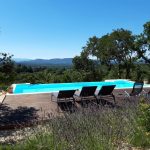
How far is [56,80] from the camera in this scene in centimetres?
2545

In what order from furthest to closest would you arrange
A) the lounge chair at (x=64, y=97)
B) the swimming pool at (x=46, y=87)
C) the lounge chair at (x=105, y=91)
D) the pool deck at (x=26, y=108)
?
the swimming pool at (x=46, y=87) → the lounge chair at (x=105, y=91) → the lounge chair at (x=64, y=97) → the pool deck at (x=26, y=108)

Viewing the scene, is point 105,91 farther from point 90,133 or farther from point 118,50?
point 118,50

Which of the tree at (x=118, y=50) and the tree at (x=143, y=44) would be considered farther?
the tree at (x=118, y=50)

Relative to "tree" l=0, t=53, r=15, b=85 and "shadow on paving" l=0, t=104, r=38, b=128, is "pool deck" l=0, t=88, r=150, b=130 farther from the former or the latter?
"tree" l=0, t=53, r=15, b=85

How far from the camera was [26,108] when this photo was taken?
32.5 ft

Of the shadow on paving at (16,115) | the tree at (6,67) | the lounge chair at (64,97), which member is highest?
the tree at (6,67)

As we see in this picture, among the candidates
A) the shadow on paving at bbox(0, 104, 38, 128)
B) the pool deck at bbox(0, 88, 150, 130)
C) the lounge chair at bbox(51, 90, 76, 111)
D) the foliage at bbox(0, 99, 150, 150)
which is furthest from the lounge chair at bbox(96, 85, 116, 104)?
the foliage at bbox(0, 99, 150, 150)

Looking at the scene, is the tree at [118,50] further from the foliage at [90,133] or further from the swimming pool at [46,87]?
the foliage at [90,133]

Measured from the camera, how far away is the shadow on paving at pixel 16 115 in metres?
8.13

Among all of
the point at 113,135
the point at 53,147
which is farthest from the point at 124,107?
the point at 53,147

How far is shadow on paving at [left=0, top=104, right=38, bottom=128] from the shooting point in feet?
26.7

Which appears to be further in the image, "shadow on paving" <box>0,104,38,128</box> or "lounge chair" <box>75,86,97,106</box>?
"lounge chair" <box>75,86,97,106</box>

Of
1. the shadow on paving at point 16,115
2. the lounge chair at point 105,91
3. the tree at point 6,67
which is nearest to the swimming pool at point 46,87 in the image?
the lounge chair at point 105,91

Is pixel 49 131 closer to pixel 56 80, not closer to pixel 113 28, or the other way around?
pixel 56 80
